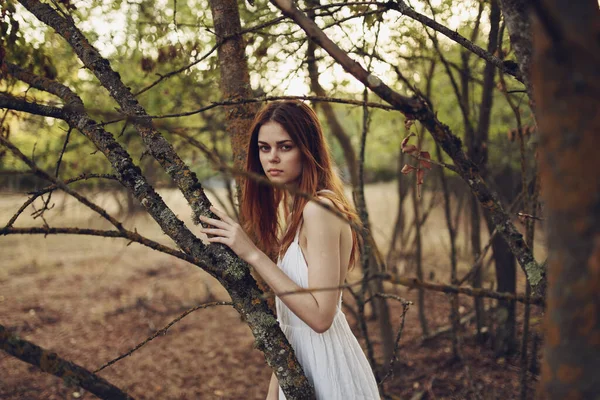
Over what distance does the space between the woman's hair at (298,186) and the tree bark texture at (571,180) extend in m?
1.26

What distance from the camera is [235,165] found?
236 cm

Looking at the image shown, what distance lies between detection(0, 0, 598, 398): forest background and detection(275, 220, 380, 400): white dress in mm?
120

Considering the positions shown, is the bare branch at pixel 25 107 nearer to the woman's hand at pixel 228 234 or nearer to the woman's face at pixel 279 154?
the woman's hand at pixel 228 234

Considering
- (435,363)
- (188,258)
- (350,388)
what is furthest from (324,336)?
(435,363)

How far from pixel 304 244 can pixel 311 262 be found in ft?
0.71

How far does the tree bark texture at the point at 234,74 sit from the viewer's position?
2250mm

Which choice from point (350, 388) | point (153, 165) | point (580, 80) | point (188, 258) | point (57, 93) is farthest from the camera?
point (153, 165)

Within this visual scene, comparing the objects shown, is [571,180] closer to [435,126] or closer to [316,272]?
[435,126]

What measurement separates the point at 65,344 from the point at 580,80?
649 cm

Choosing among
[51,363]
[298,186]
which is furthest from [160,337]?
[51,363]

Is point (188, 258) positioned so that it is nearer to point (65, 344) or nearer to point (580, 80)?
point (580, 80)

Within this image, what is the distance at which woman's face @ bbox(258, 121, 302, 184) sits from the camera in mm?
2068

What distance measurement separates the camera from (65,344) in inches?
227

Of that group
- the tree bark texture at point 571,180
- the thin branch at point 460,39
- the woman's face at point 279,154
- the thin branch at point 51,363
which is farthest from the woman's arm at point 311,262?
the tree bark texture at point 571,180
